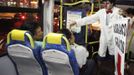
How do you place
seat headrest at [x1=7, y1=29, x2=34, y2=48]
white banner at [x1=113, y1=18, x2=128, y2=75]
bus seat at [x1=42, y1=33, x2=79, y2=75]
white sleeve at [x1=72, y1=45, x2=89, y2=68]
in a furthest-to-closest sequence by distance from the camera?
white sleeve at [x1=72, y1=45, x2=89, y2=68] → seat headrest at [x1=7, y1=29, x2=34, y2=48] → bus seat at [x1=42, y1=33, x2=79, y2=75] → white banner at [x1=113, y1=18, x2=128, y2=75]

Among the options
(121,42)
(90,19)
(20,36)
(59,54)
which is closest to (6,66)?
(20,36)

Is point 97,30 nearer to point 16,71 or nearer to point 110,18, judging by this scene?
point 110,18

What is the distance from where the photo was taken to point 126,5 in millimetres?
Result: 6594

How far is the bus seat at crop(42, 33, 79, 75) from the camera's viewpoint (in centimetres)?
356

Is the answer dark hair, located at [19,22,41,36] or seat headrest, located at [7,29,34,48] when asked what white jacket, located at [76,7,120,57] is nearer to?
dark hair, located at [19,22,41,36]

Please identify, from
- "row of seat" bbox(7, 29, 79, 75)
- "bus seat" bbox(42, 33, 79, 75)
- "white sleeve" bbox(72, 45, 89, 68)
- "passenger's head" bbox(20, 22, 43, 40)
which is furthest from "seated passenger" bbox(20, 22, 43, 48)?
"bus seat" bbox(42, 33, 79, 75)

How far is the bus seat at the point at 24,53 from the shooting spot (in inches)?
146

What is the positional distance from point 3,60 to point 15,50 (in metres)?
0.34

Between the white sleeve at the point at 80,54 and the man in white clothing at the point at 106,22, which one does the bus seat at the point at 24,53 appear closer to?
the white sleeve at the point at 80,54

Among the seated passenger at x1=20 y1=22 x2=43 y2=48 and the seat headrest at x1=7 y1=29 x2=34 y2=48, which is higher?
the seat headrest at x1=7 y1=29 x2=34 y2=48

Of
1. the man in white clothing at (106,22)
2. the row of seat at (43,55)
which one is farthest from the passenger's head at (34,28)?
the row of seat at (43,55)

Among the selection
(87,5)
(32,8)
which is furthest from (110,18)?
(32,8)

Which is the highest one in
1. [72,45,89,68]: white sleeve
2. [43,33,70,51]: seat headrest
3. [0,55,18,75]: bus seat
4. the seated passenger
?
[43,33,70,51]: seat headrest

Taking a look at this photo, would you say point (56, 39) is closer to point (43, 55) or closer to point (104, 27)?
point (43, 55)
